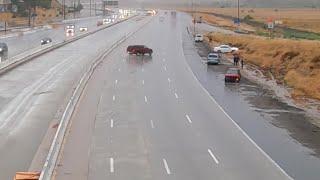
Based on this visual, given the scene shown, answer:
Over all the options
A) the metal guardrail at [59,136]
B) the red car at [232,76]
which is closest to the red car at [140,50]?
the metal guardrail at [59,136]

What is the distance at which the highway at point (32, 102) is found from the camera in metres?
27.5

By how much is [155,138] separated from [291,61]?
39809 millimetres

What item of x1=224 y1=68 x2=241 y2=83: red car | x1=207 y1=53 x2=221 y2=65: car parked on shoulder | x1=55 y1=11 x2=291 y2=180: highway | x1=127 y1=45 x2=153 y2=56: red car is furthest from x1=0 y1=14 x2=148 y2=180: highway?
x1=207 y1=53 x2=221 y2=65: car parked on shoulder

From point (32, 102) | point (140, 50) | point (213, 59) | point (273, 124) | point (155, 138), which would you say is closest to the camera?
point (155, 138)

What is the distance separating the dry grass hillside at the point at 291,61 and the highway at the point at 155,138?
9.33 metres

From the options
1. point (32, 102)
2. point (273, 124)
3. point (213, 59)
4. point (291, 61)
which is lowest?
point (273, 124)

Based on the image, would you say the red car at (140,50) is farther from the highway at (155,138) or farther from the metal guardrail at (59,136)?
the highway at (155,138)

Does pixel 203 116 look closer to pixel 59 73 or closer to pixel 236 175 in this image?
pixel 236 175

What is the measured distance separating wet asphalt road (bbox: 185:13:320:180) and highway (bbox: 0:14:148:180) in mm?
10394

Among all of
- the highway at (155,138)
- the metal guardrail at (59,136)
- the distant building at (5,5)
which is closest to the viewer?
the metal guardrail at (59,136)

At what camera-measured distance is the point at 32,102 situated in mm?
41719

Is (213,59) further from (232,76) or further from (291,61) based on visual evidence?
(232,76)

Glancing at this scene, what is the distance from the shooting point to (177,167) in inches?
939

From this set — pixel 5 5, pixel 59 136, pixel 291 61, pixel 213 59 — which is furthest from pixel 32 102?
pixel 5 5
